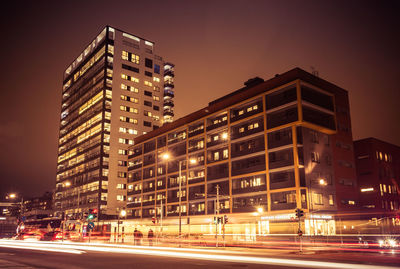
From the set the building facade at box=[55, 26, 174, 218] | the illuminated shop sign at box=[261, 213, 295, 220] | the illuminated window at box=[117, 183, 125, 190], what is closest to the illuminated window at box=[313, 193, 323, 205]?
the illuminated shop sign at box=[261, 213, 295, 220]

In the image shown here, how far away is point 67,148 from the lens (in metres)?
132

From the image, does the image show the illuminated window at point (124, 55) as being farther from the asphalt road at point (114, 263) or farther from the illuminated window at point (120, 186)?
the asphalt road at point (114, 263)

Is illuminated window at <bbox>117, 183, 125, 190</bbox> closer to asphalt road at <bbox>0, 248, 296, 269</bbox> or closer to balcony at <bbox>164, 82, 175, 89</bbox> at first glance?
balcony at <bbox>164, 82, 175, 89</bbox>

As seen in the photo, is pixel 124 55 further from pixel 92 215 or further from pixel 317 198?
pixel 317 198

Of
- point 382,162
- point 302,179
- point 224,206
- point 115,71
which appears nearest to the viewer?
point 302,179

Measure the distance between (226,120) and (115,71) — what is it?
191ft

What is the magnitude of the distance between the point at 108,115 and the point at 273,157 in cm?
6692

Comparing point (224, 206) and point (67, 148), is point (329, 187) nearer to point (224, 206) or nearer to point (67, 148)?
point (224, 206)

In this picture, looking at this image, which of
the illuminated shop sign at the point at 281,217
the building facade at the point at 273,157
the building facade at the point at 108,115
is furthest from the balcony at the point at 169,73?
the illuminated shop sign at the point at 281,217

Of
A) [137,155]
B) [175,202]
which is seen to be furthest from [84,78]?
[175,202]

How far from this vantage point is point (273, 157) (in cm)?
5503

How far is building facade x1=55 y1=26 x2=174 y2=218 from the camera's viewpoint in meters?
105

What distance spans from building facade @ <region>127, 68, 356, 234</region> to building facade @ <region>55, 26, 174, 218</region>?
125ft

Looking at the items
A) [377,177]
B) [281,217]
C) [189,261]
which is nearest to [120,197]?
[281,217]
